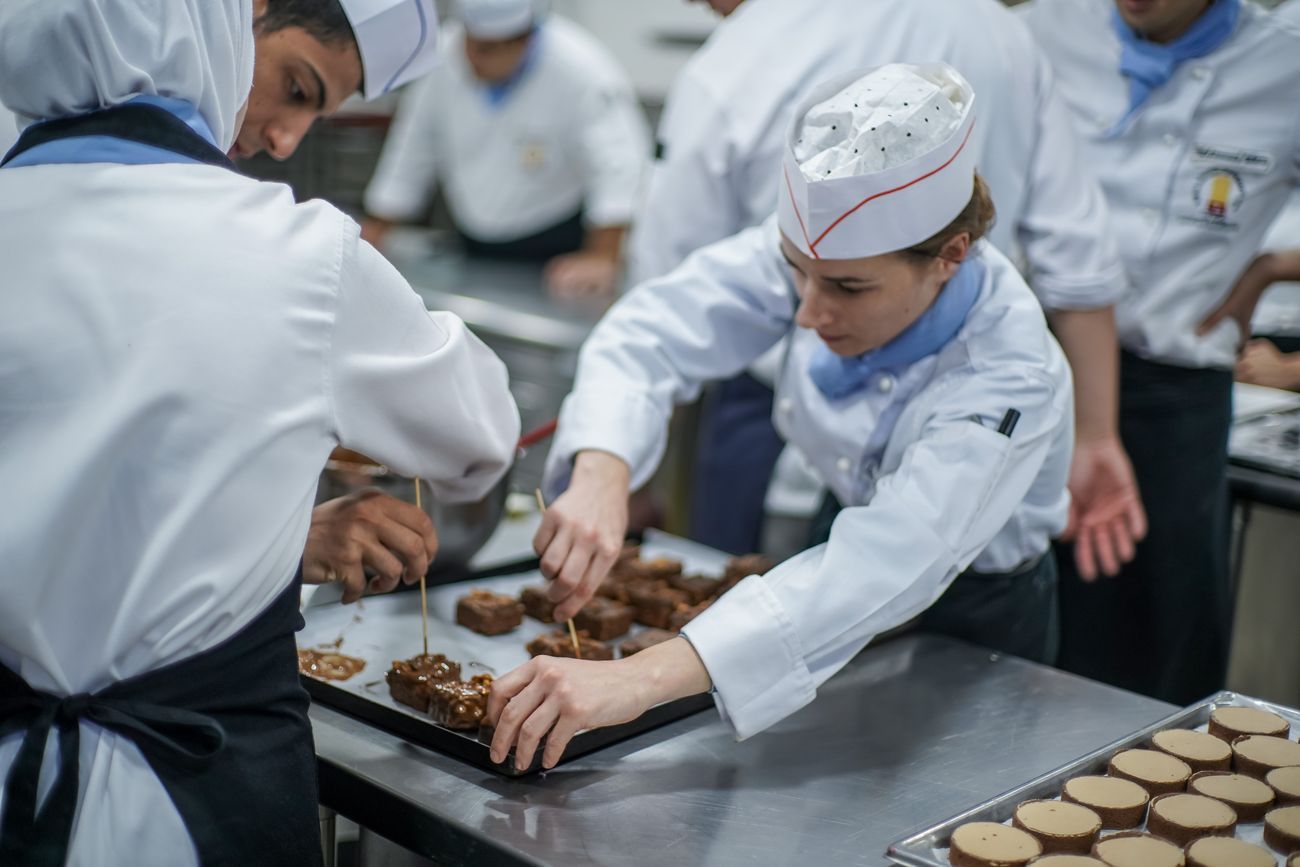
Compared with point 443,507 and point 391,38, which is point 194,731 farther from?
point 391,38

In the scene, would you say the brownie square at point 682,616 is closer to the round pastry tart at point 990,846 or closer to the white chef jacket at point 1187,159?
the round pastry tart at point 990,846

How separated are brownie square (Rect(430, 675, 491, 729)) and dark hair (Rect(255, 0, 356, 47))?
2.83ft

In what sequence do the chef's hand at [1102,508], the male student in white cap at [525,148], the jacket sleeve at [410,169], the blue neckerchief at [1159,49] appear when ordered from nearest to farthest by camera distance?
the chef's hand at [1102,508] < the blue neckerchief at [1159,49] < the male student in white cap at [525,148] < the jacket sleeve at [410,169]

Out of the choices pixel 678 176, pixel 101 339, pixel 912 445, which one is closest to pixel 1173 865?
pixel 912 445

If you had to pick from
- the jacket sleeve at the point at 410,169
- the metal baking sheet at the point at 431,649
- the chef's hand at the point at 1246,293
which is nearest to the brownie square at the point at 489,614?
the metal baking sheet at the point at 431,649

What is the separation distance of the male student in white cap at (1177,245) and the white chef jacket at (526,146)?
2150mm

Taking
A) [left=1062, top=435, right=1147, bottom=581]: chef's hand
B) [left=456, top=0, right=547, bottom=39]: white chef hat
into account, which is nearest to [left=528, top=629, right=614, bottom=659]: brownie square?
[left=1062, top=435, right=1147, bottom=581]: chef's hand

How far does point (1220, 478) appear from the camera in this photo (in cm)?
279

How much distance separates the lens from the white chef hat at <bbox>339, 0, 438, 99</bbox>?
1.78 metres

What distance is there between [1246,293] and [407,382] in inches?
81.3

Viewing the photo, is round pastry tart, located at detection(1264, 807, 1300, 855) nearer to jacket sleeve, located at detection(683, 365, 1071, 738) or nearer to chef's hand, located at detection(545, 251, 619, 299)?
jacket sleeve, located at detection(683, 365, 1071, 738)

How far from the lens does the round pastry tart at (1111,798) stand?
1.35 meters

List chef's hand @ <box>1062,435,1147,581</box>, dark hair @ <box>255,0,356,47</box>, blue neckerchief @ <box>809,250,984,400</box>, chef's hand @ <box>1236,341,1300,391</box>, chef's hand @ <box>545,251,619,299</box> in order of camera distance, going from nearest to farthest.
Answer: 1. dark hair @ <box>255,0,356,47</box>
2. blue neckerchief @ <box>809,250,984,400</box>
3. chef's hand @ <box>1062,435,1147,581</box>
4. chef's hand @ <box>1236,341,1300,391</box>
5. chef's hand @ <box>545,251,619,299</box>

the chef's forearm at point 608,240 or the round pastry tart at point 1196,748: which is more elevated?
the round pastry tart at point 1196,748
